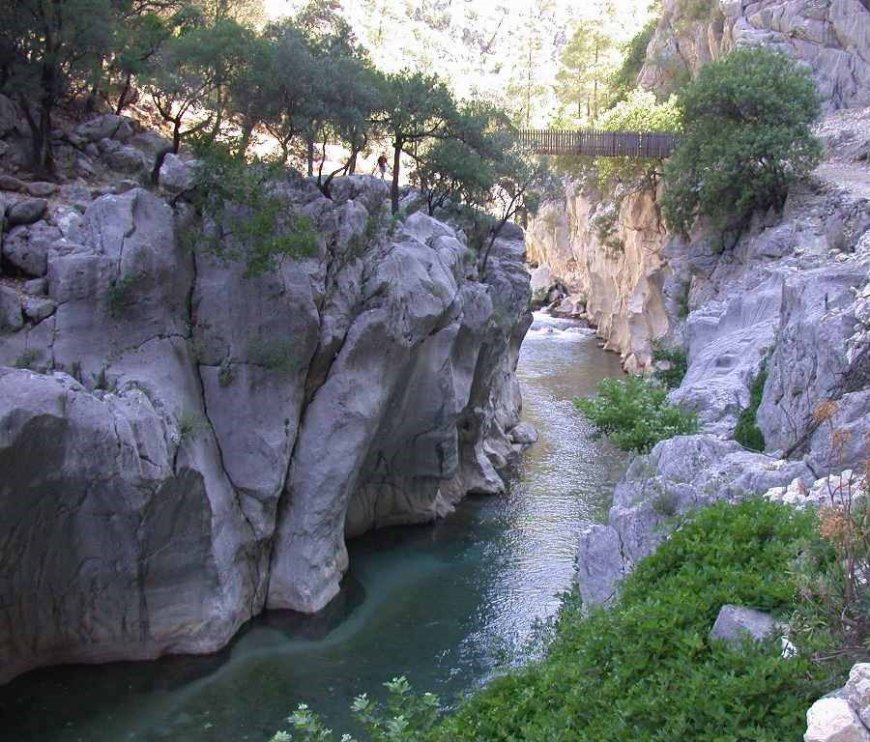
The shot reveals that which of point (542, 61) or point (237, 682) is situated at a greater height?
point (542, 61)

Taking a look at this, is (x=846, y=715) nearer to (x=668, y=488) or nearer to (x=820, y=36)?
(x=668, y=488)

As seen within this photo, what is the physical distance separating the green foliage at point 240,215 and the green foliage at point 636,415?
23.5 ft

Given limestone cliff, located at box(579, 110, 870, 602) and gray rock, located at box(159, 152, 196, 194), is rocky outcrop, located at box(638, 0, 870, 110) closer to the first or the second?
limestone cliff, located at box(579, 110, 870, 602)

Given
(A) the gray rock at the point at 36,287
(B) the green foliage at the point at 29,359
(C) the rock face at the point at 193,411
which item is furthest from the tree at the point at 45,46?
(B) the green foliage at the point at 29,359

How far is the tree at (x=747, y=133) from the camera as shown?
98.7 ft

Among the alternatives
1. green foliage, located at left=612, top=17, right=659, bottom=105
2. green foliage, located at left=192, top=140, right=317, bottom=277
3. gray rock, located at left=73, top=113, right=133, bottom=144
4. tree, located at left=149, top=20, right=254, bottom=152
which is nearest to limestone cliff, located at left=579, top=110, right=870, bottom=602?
green foliage, located at left=192, top=140, right=317, bottom=277

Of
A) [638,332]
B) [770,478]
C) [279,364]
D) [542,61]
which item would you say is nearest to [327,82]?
[279,364]

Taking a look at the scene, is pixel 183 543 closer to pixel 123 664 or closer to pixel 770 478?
pixel 123 664

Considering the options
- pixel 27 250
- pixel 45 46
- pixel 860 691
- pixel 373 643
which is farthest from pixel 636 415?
pixel 45 46

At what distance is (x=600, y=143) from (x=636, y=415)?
96.5 ft

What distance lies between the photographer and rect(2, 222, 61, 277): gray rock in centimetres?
1789

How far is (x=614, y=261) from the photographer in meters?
52.4

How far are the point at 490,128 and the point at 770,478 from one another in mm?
23090

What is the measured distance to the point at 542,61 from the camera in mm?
106562
